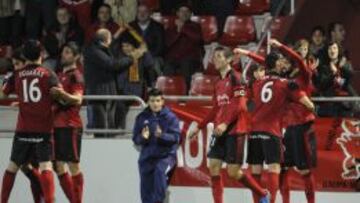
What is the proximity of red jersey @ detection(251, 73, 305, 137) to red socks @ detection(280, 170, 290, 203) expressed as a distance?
2.62ft

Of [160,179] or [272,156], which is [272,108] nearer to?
[272,156]

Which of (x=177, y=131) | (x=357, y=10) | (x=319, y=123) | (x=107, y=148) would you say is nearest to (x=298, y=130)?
(x=319, y=123)

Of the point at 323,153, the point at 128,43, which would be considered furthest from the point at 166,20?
the point at 323,153

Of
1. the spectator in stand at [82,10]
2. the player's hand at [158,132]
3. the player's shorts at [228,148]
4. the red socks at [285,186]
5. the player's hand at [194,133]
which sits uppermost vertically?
the spectator in stand at [82,10]

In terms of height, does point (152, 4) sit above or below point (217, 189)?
above

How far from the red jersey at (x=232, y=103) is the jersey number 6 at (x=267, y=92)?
228 mm

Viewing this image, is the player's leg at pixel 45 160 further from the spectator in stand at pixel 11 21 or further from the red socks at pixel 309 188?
the spectator in stand at pixel 11 21

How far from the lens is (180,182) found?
13.3m

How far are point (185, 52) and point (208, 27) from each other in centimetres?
94

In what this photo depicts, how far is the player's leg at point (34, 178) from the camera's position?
39.3 feet

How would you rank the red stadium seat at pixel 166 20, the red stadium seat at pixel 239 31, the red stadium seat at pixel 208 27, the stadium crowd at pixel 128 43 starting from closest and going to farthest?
the stadium crowd at pixel 128 43 < the red stadium seat at pixel 239 31 < the red stadium seat at pixel 208 27 < the red stadium seat at pixel 166 20

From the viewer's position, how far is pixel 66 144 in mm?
12164

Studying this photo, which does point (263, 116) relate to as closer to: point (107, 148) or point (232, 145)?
point (232, 145)

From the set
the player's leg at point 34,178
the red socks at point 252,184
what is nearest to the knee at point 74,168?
the player's leg at point 34,178
